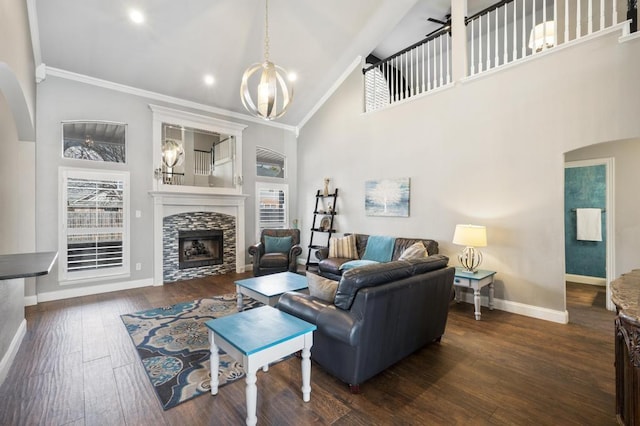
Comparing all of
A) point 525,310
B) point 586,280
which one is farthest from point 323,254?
point 586,280

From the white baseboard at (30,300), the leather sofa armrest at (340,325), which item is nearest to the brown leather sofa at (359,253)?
the leather sofa armrest at (340,325)

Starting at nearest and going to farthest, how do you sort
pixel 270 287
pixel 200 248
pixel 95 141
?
pixel 270 287 < pixel 95 141 < pixel 200 248

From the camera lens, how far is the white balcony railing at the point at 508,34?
12.3ft

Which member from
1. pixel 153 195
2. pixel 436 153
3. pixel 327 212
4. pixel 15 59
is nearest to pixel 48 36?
pixel 15 59

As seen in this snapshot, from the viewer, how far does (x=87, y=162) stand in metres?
4.80

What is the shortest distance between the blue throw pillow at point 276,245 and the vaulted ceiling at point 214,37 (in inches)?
117

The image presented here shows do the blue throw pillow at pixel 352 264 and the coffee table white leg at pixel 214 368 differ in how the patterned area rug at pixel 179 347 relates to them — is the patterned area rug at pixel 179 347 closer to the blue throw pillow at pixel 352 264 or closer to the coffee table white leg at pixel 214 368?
the coffee table white leg at pixel 214 368

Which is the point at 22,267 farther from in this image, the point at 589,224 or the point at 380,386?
the point at 589,224

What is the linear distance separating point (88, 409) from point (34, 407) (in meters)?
0.40

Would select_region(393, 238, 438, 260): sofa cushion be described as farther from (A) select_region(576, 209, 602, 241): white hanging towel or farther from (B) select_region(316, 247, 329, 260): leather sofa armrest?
(A) select_region(576, 209, 602, 241): white hanging towel

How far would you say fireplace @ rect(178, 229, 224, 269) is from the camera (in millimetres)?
5848

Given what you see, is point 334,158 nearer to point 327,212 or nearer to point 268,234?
point 327,212

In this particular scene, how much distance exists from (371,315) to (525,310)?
297 cm

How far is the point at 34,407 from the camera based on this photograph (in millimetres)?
2102
